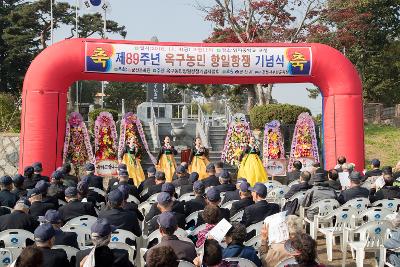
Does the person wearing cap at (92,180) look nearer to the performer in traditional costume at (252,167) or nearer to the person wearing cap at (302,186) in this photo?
the person wearing cap at (302,186)

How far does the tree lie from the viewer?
111 ft

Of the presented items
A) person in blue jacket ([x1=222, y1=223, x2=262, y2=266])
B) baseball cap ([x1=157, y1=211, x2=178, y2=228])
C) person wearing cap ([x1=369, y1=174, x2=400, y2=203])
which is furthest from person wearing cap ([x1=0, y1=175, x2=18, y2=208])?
person wearing cap ([x1=369, y1=174, x2=400, y2=203])

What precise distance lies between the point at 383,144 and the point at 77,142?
43.7 ft

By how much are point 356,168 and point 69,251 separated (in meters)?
10.6

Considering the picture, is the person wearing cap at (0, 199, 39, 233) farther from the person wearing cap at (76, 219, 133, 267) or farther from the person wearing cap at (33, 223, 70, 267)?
the person wearing cap at (76, 219, 133, 267)

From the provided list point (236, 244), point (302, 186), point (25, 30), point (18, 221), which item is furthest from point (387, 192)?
point (25, 30)

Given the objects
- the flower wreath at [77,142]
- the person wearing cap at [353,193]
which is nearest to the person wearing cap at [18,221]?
the person wearing cap at [353,193]

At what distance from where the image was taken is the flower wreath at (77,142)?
15688mm

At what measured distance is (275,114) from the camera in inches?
871

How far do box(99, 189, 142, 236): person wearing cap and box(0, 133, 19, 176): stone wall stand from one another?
39.4 feet

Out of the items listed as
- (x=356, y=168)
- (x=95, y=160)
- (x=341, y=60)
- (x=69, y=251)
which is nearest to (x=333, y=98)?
(x=341, y=60)

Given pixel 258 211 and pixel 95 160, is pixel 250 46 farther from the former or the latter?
pixel 258 211

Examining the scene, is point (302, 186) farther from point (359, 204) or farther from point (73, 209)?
point (73, 209)

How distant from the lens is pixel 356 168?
1478cm
